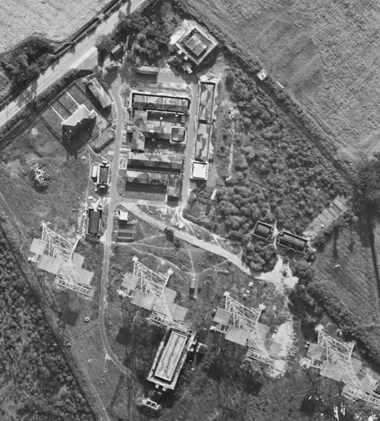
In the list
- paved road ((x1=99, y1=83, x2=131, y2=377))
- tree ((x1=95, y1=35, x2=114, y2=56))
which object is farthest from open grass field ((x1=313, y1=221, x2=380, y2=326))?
tree ((x1=95, y1=35, x2=114, y2=56))

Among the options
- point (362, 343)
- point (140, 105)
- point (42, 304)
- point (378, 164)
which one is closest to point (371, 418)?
point (362, 343)

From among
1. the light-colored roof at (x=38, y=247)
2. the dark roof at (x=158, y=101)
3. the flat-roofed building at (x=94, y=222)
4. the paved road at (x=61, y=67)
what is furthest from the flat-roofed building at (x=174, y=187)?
the paved road at (x=61, y=67)

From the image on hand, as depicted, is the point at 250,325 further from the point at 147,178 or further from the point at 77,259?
the point at 77,259

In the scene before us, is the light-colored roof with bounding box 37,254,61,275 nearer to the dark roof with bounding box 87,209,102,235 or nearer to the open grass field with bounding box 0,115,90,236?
the open grass field with bounding box 0,115,90,236

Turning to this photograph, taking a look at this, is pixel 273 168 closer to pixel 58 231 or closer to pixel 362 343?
pixel 362 343

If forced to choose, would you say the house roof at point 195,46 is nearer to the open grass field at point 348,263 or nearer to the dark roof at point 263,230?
the dark roof at point 263,230

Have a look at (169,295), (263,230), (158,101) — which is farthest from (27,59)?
(263,230)
